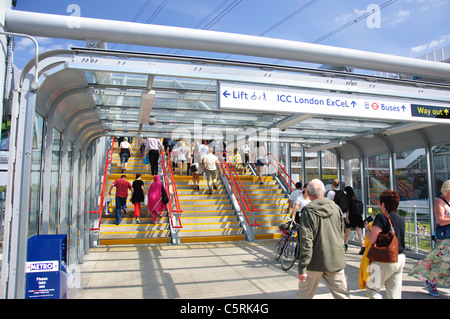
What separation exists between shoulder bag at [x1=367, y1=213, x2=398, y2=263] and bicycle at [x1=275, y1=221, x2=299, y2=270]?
2.96m

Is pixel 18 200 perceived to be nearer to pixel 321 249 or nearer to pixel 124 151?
pixel 321 249

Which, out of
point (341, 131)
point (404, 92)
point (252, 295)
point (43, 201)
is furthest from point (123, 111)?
point (341, 131)

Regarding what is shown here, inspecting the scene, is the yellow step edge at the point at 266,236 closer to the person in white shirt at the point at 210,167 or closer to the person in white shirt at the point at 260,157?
the person in white shirt at the point at 210,167

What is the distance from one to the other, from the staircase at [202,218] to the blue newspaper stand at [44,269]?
19.1 feet

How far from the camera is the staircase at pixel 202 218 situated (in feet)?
32.6

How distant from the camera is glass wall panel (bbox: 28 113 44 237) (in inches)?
183

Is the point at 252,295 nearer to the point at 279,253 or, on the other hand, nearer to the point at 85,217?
the point at 279,253

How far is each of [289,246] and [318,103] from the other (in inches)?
134

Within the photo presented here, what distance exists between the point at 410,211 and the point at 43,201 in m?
8.21

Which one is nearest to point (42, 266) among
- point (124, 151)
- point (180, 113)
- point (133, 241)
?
point (180, 113)

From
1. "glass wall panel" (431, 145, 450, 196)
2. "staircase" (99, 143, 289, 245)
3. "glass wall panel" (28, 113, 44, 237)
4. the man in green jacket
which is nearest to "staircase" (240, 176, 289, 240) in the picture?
"staircase" (99, 143, 289, 245)

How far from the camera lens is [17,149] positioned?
12.1 ft

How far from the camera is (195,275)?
21.3ft

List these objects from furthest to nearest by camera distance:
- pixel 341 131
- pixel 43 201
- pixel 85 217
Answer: pixel 341 131 → pixel 85 217 → pixel 43 201
